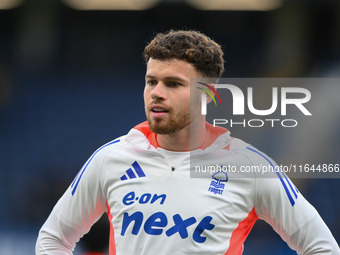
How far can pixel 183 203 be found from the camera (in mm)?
2648

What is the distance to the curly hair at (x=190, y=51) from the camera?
2682 mm

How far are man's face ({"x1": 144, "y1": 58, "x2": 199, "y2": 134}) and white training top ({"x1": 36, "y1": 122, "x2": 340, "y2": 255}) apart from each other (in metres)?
0.20

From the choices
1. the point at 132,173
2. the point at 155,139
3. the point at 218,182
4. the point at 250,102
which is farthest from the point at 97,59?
the point at 218,182

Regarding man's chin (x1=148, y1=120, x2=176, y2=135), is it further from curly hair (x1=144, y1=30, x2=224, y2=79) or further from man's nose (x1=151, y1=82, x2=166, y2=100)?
curly hair (x1=144, y1=30, x2=224, y2=79)

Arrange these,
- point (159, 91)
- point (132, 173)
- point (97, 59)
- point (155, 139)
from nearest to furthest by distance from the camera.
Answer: point (159, 91) < point (132, 173) < point (155, 139) < point (97, 59)

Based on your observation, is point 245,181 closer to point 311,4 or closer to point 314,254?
point 314,254

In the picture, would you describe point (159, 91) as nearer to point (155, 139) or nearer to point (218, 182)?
point (155, 139)

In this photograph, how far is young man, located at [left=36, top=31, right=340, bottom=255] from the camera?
2.63 meters

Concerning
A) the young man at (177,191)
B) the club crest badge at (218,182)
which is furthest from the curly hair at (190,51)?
the club crest badge at (218,182)

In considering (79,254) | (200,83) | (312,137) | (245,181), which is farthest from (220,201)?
(312,137)

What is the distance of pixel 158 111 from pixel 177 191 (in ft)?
1.23

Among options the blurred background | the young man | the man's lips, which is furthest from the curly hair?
the blurred background

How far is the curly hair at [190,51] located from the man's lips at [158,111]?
0.23 metres

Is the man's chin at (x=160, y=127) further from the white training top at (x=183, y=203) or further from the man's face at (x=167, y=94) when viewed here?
the white training top at (x=183, y=203)
